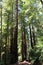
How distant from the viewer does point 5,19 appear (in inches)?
1012

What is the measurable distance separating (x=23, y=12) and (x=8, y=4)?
2.23 meters

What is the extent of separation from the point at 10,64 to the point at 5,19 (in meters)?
6.10

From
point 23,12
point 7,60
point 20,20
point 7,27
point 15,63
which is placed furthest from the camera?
point 20,20

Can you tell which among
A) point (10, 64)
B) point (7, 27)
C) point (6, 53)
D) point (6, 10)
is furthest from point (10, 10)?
point (10, 64)

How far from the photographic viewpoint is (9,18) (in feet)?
84.4

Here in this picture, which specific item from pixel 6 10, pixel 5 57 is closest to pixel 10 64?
pixel 5 57

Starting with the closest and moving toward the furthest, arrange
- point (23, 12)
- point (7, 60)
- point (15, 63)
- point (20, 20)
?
point (15, 63), point (7, 60), point (23, 12), point (20, 20)

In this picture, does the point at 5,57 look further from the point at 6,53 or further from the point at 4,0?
the point at 4,0

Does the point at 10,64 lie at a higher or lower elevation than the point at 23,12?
lower

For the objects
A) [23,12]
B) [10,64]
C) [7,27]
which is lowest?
[10,64]

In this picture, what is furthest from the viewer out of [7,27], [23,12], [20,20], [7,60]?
[20,20]

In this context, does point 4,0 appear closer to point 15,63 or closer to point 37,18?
point 37,18

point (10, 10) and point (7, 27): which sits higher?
point (10, 10)

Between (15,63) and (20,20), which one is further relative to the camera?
(20,20)
